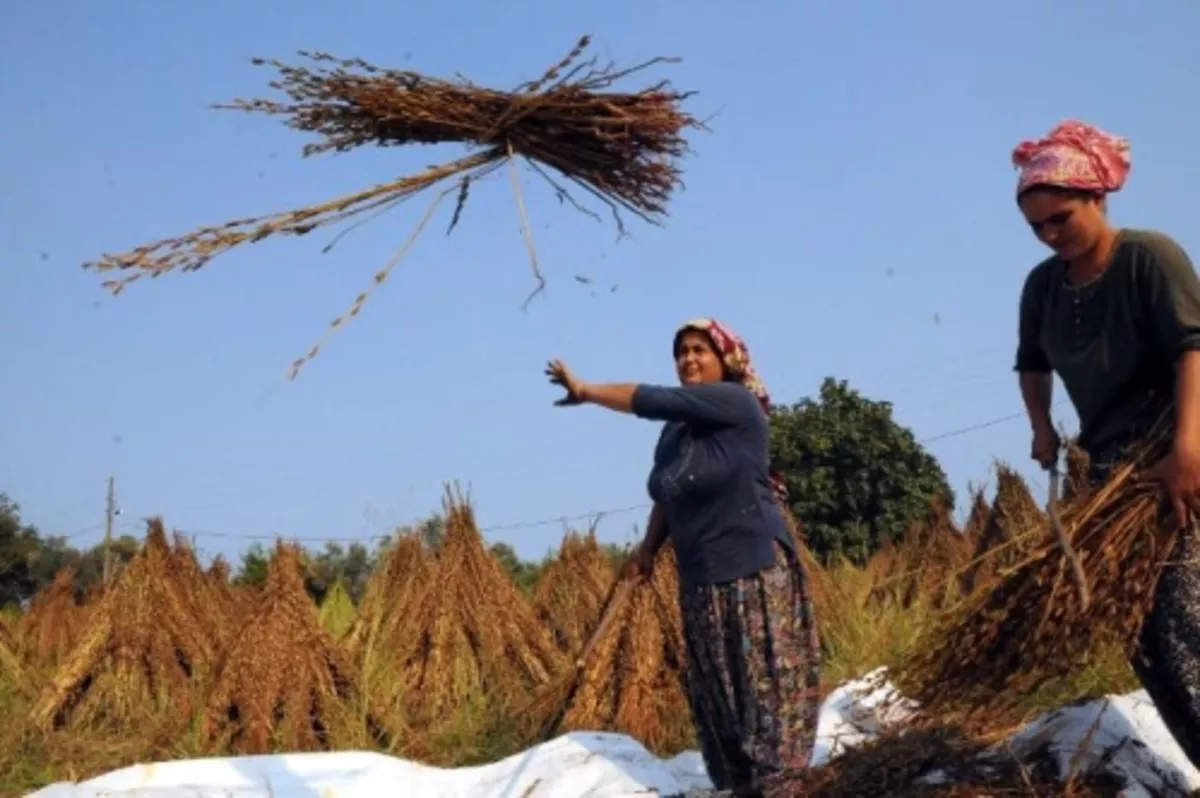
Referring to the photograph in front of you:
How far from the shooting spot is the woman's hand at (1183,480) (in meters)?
2.53

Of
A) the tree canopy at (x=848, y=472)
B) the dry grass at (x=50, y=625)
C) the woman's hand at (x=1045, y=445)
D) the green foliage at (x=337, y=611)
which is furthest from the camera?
the tree canopy at (x=848, y=472)

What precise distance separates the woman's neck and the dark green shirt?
0.02m

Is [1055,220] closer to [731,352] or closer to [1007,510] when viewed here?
[731,352]

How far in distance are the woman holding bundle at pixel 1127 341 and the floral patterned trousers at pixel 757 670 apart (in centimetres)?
115

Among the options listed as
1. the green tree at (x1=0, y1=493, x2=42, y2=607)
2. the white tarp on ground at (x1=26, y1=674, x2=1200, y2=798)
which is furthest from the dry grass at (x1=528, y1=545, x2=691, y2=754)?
the green tree at (x1=0, y1=493, x2=42, y2=607)

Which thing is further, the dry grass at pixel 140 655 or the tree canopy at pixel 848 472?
the tree canopy at pixel 848 472

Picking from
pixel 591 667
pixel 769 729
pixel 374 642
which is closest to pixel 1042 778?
pixel 769 729

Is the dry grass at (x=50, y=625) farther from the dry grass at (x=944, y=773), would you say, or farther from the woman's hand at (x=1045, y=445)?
the woman's hand at (x=1045, y=445)

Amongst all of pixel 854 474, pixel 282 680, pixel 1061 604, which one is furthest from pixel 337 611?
pixel 854 474

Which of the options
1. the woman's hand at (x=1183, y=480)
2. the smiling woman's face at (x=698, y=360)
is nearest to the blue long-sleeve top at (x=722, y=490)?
the smiling woman's face at (x=698, y=360)

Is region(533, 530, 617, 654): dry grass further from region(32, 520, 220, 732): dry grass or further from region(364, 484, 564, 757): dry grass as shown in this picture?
region(32, 520, 220, 732): dry grass

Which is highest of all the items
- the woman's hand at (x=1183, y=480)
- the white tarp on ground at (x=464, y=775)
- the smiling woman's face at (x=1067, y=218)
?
the smiling woman's face at (x=1067, y=218)

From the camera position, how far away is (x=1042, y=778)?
9.10 feet

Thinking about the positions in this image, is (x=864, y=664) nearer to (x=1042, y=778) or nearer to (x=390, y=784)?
(x=390, y=784)
